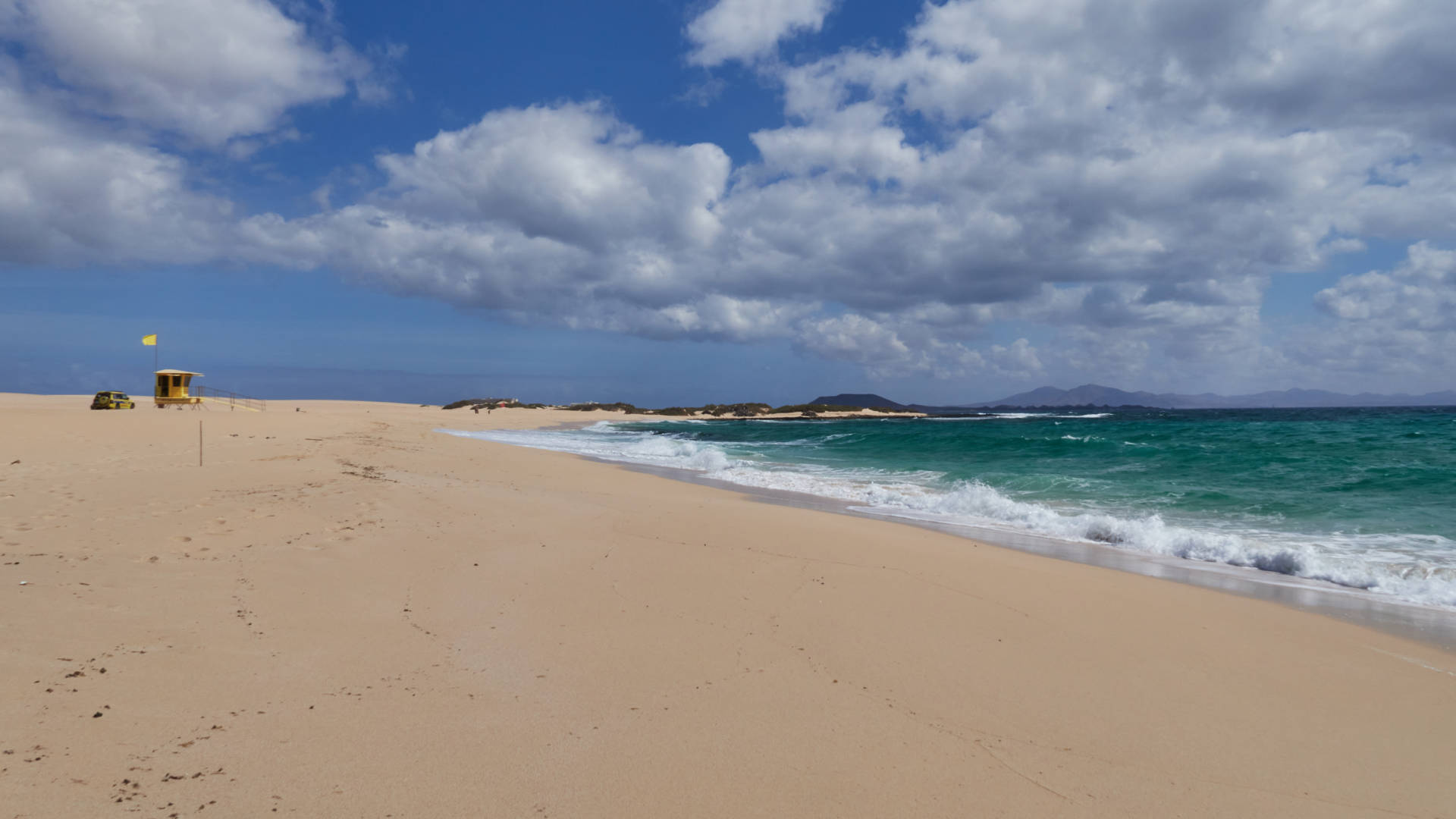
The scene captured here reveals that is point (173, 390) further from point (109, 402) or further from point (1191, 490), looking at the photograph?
point (1191, 490)

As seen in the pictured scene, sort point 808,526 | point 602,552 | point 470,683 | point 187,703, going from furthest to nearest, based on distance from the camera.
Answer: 1. point 808,526
2. point 602,552
3. point 470,683
4. point 187,703

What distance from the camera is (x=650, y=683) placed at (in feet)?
12.1

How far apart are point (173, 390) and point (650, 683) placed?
40.0 m

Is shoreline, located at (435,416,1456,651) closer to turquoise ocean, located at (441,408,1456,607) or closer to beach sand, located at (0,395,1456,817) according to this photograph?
turquoise ocean, located at (441,408,1456,607)

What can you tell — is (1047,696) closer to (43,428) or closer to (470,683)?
(470,683)

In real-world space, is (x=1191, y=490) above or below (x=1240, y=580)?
above

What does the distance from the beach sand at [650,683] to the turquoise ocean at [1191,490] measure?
8.56ft

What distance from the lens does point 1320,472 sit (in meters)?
15.0

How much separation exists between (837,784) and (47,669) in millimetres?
3840

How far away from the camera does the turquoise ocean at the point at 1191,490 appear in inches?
330

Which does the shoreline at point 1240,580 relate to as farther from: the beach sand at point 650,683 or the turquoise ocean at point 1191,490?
the beach sand at point 650,683

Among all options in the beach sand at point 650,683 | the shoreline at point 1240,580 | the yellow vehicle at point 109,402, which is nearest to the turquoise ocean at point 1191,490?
the shoreline at point 1240,580

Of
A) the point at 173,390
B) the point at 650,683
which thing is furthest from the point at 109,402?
the point at 650,683

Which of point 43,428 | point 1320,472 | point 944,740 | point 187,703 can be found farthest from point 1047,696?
point 43,428
